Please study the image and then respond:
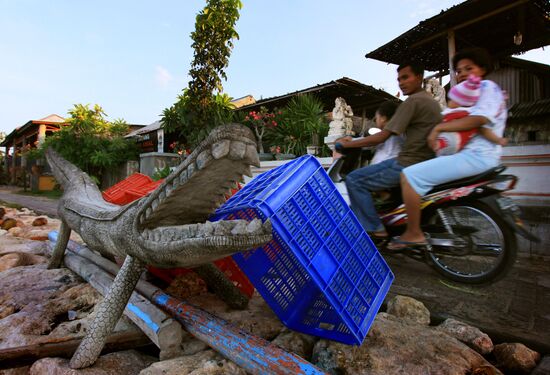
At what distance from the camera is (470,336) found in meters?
1.89

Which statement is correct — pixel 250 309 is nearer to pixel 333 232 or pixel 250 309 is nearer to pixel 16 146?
pixel 333 232

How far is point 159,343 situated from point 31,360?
2.21ft

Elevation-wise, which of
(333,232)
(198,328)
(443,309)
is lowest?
(443,309)

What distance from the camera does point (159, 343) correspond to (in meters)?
1.83

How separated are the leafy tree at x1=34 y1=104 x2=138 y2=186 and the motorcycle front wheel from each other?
1278 centimetres

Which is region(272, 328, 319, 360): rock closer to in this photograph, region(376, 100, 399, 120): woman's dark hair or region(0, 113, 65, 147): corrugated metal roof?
region(376, 100, 399, 120): woman's dark hair

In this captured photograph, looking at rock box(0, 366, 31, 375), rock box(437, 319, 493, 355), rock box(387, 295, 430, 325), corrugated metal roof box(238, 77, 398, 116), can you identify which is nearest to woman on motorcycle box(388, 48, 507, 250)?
rock box(387, 295, 430, 325)

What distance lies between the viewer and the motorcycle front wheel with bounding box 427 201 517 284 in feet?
7.64

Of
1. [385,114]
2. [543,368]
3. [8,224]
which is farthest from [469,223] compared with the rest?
[8,224]

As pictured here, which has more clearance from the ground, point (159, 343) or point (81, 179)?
point (81, 179)

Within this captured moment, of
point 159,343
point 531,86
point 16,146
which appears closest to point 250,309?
point 159,343

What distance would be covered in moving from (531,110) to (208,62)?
8.28 metres

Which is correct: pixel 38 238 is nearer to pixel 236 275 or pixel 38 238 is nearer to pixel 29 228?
pixel 29 228

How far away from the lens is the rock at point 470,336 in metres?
1.84
